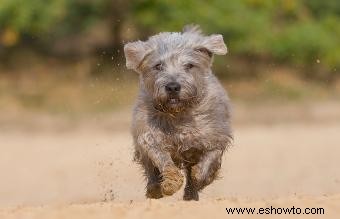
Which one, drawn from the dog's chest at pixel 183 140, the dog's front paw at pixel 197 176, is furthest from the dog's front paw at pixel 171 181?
the dog's chest at pixel 183 140

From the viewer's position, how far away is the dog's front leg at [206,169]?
1054 cm

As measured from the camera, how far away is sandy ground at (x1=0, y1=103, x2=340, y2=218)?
29.7 ft

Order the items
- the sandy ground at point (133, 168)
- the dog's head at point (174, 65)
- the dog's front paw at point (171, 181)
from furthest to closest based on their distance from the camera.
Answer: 1. the dog's head at point (174, 65)
2. the dog's front paw at point (171, 181)
3. the sandy ground at point (133, 168)

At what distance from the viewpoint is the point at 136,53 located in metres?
10.8

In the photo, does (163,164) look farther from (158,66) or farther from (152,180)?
(158,66)

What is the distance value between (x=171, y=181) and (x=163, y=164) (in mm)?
258

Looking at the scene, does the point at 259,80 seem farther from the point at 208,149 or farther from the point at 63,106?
the point at 208,149

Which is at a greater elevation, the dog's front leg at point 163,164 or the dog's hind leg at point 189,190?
the dog's front leg at point 163,164

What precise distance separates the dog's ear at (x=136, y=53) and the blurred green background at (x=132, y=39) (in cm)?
1380

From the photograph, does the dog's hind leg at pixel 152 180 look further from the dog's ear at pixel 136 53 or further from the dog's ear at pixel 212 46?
the dog's ear at pixel 212 46

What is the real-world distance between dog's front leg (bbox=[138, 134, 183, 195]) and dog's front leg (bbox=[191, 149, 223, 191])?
23 cm

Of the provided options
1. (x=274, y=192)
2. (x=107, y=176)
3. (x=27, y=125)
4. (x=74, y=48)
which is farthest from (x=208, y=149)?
(x=74, y=48)

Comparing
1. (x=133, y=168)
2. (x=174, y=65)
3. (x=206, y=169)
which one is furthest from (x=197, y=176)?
(x=133, y=168)

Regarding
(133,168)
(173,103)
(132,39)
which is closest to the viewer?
(173,103)
